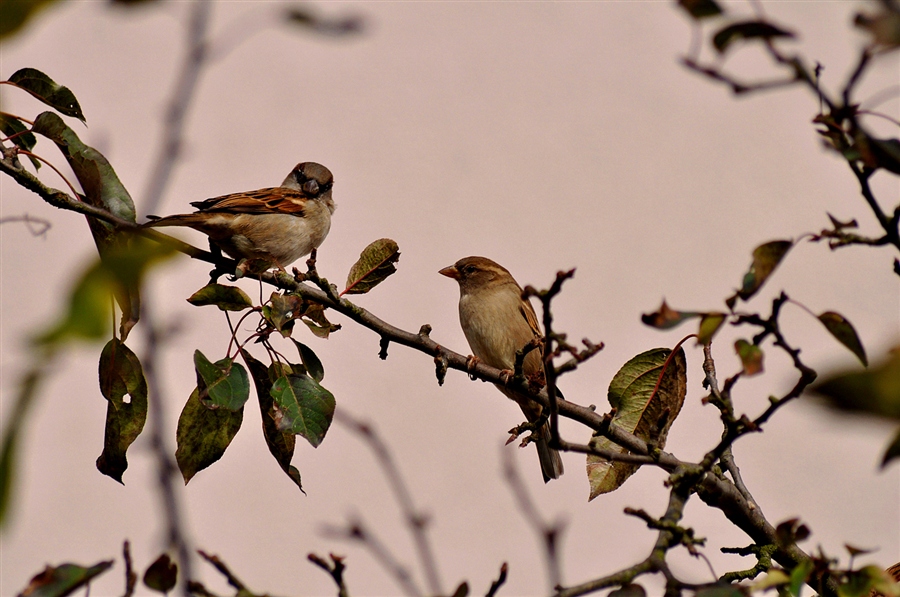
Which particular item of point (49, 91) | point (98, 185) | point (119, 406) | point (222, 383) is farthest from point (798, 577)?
point (49, 91)

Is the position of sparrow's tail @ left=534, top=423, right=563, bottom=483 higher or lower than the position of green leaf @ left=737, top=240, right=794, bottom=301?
higher

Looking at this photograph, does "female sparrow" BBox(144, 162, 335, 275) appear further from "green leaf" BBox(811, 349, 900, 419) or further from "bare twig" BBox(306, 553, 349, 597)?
"green leaf" BBox(811, 349, 900, 419)

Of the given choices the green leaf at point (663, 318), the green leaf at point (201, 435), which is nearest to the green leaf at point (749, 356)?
the green leaf at point (663, 318)

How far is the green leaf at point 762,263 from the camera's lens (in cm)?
216

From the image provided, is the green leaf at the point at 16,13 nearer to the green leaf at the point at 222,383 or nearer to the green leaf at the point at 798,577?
the green leaf at the point at 798,577

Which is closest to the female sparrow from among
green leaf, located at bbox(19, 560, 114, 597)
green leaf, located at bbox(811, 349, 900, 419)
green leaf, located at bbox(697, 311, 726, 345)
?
green leaf, located at bbox(19, 560, 114, 597)

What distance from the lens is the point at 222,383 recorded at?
2.90 m

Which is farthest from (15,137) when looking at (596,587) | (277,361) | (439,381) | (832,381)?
(832,381)

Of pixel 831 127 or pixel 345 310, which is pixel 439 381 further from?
pixel 831 127

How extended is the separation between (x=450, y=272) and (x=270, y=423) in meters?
3.46

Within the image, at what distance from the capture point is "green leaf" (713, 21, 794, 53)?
4.97ft

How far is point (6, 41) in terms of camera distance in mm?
1056

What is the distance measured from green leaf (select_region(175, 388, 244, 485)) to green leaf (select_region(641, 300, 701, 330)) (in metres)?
1.42

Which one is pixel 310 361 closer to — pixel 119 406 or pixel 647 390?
pixel 119 406
